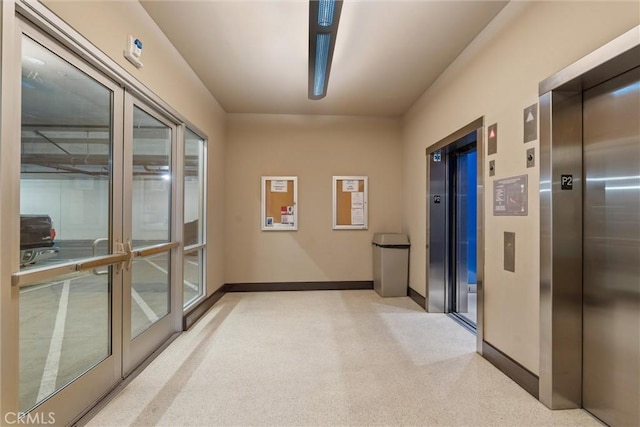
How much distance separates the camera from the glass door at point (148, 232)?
92.2 inches

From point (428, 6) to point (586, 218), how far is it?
196cm

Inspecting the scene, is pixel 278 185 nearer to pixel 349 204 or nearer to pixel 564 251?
pixel 349 204

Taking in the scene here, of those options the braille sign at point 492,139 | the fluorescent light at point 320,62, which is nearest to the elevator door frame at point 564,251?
the braille sign at point 492,139

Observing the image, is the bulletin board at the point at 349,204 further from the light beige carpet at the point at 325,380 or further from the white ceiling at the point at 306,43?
the light beige carpet at the point at 325,380

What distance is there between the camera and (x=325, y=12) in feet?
7.00

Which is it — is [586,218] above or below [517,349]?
above

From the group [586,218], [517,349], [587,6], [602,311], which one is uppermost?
[587,6]

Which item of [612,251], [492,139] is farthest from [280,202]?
[612,251]

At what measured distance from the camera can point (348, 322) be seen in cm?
354

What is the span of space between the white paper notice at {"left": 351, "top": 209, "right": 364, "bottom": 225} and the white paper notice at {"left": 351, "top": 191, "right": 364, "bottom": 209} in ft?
0.23

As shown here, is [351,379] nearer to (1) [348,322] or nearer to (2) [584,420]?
(1) [348,322]

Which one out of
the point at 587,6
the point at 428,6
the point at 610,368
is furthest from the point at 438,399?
Answer: the point at 428,6

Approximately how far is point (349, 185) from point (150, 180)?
308 cm
